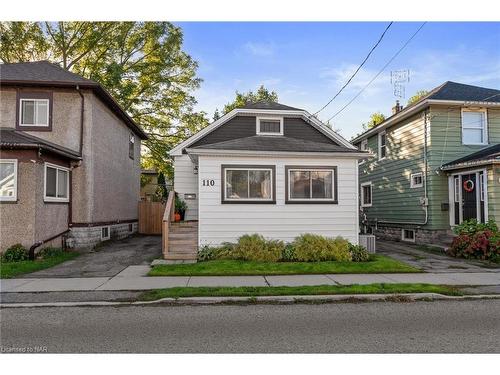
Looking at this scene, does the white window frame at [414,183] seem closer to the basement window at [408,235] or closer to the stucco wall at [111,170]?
the basement window at [408,235]

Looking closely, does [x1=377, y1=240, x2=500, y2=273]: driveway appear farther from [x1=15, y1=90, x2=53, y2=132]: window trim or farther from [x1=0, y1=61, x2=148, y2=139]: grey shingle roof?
[x1=15, y1=90, x2=53, y2=132]: window trim

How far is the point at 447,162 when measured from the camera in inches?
609

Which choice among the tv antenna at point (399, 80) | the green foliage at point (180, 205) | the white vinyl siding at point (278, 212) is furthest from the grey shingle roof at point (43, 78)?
the tv antenna at point (399, 80)

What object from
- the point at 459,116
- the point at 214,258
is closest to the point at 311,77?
the point at 459,116

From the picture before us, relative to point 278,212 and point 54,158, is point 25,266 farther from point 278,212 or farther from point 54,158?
point 278,212

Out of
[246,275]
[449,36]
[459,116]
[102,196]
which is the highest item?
[449,36]

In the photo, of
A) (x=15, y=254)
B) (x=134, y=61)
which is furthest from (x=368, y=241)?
(x=134, y=61)

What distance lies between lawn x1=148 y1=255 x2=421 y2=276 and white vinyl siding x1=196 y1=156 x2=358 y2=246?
136cm

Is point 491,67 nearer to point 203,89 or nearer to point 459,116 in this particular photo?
point 459,116

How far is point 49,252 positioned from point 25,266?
189 centimetres

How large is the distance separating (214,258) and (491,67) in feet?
41.1

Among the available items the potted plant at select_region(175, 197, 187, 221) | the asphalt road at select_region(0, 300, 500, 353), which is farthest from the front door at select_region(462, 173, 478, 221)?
the potted plant at select_region(175, 197, 187, 221)

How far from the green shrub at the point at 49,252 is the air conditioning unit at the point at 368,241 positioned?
35.0 feet

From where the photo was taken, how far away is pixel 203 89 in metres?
28.9
